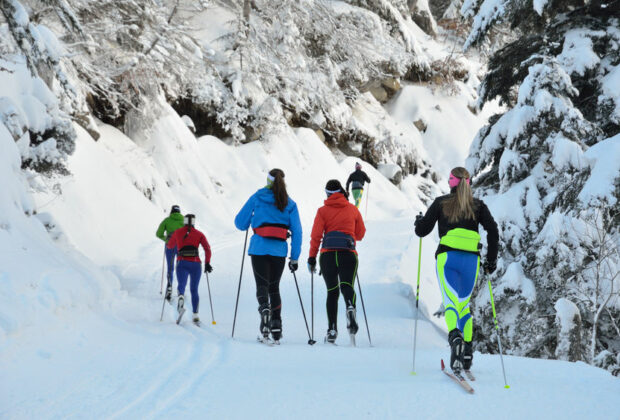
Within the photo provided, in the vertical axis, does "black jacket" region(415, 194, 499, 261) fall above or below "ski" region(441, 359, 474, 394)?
above

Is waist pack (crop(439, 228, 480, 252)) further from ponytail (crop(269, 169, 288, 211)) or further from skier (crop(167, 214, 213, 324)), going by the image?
skier (crop(167, 214, 213, 324))

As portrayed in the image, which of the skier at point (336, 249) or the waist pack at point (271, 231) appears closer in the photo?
the waist pack at point (271, 231)

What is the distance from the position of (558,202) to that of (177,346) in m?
5.71

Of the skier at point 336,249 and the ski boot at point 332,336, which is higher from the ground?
the skier at point 336,249

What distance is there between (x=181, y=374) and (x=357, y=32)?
22.2 metres

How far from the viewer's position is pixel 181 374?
13.9 feet

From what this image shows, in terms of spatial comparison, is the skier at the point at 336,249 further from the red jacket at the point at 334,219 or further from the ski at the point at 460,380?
the ski at the point at 460,380

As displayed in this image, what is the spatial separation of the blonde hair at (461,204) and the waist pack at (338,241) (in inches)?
73.3

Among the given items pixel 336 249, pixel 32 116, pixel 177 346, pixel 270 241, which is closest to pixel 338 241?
pixel 336 249

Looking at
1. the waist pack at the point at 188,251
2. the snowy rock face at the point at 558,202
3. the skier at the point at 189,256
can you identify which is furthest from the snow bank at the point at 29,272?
the snowy rock face at the point at 558,202

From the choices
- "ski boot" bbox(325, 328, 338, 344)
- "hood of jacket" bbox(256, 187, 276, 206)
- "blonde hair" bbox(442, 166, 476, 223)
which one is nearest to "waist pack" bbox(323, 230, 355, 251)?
"hood of jacket" bbox(256, 187, 276, 206)

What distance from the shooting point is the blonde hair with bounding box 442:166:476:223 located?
14.9 feet

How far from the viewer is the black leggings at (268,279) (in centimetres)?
606

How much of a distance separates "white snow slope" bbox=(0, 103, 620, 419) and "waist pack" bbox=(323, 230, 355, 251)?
1.21 metres
